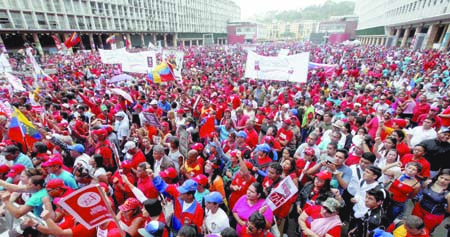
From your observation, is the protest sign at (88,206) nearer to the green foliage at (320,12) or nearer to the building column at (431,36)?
the building column at (431,36)

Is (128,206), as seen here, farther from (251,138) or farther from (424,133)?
(424,133)

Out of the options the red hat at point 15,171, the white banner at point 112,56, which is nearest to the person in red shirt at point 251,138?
the red hat at point 15,171

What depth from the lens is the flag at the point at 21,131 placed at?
4629mm

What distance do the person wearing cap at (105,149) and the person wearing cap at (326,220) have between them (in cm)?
368

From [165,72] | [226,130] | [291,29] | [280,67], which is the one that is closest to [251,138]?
[226,130]

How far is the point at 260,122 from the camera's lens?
6656 mm

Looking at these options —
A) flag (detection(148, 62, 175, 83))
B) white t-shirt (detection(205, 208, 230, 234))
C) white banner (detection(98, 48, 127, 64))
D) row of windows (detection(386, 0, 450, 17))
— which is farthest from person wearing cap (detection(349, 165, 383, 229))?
row of windows (detection(386, 0, 450, 17))

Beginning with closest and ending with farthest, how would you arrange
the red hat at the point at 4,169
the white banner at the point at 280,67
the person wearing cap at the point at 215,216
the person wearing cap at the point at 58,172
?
the person wearing cap at the point at 215,216, the person wearing cap at the point at 58,172, the red hat at the point at 4,169, the white banner at the point at 280,67

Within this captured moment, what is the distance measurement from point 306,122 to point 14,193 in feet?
20.5

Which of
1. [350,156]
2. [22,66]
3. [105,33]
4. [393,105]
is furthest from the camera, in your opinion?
[105,33]

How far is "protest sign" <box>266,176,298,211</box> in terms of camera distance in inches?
113

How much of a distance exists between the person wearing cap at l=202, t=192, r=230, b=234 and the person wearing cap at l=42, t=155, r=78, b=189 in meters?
2.14

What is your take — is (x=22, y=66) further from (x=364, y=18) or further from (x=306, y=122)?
(x=364, y=18)

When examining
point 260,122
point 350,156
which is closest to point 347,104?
point 260,122
